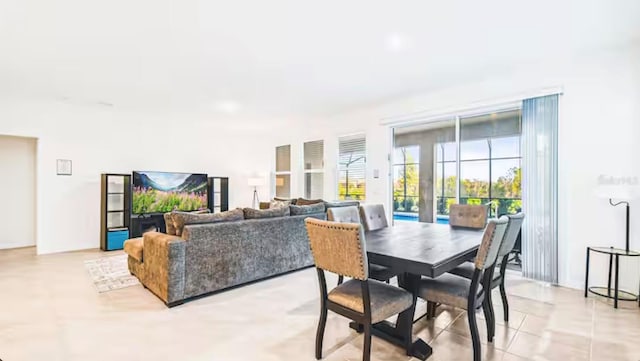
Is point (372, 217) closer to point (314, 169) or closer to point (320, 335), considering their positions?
point (320, 335)

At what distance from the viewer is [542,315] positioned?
9.08 ft

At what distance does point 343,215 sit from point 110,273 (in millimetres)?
3259

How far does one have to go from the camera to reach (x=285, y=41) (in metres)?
3.02

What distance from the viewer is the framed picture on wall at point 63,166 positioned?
5.37m

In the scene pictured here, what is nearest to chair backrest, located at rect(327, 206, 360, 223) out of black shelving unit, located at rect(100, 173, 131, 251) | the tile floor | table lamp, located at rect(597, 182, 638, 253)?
the tile floor

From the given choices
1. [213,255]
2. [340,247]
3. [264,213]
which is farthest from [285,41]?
[213,255]

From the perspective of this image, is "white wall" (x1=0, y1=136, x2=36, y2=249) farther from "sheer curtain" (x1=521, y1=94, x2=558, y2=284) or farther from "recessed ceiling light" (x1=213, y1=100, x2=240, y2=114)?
"sheer curtain" (x1=521, y1=94, x2=558, y2=284)

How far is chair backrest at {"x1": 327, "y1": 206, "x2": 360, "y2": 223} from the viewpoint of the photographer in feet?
9.30

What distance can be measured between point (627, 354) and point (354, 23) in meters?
3.17

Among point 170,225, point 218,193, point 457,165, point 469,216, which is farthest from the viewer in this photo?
point 218,193

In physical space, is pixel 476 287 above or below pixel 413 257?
below

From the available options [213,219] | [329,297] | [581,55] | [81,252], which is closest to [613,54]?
[581,55]

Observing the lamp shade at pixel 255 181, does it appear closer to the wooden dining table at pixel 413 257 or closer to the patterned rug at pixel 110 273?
the patterned rug at pixel 110 273

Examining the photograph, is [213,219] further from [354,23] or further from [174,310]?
[354,23]
